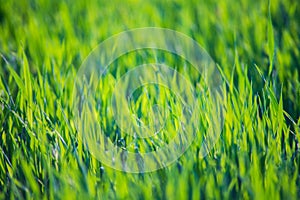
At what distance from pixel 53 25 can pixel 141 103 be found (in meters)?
1.04

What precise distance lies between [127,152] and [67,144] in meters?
0.18

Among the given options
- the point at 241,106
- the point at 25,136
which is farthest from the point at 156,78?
the point at 25,136

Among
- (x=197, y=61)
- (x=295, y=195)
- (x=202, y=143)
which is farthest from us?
(x=197, y=61)

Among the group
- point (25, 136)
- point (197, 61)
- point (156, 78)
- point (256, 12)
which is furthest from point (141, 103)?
point (256, 12)

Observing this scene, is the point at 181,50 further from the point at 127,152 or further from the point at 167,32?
the point at 127,152

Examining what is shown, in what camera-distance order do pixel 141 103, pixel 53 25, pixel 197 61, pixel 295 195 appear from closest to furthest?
pixel 295 195 < pixel 141 103 < pixel 197 61 < pixel 53 25

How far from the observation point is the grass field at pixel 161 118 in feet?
3.35

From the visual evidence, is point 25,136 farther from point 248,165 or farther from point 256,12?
point 256,12

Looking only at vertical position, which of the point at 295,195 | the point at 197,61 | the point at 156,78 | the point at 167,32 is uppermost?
the point at 167,32

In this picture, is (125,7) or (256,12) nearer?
(256,12)

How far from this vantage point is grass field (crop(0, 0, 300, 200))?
102cm

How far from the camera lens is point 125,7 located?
240 cm

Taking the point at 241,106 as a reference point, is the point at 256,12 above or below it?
above

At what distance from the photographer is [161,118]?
4.12 feet
